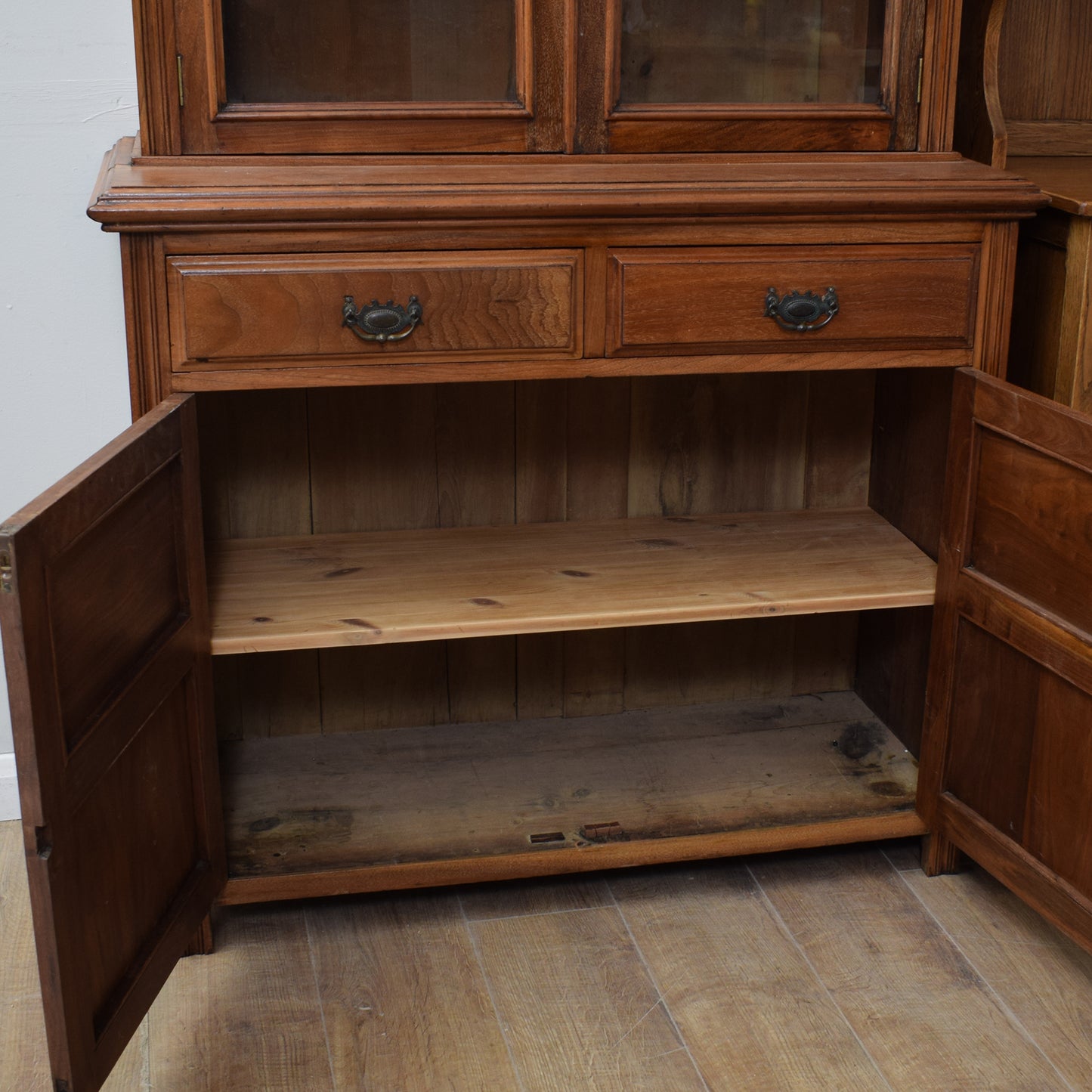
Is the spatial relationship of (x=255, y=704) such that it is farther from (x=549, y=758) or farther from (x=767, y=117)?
(x=767, y=117)

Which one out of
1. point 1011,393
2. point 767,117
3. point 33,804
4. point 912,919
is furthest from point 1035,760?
point 33,804

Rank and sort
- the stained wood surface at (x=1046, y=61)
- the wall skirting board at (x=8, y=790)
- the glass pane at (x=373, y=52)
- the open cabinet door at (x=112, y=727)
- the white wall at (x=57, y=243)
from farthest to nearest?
the wall skirting board at (x=8, y=790), the stained wood surface at (x=1046, y=61), the white wall at (x=57, y=243), the glass pane at (x=373, y=52), the open cabinet door at (x=112, y=727)

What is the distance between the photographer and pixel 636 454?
2.13m

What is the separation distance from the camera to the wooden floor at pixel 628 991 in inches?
61.0

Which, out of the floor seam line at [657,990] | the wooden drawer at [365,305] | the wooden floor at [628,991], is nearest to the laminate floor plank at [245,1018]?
the wooden floor at [628,991]

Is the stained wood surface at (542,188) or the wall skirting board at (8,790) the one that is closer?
the stained wood surface at (542,188)

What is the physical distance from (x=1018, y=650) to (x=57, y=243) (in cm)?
136

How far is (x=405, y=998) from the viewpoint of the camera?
168cm

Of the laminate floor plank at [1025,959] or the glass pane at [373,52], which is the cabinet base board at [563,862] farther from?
the glass pane at [373,52]

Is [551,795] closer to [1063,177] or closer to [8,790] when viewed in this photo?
[8,790]

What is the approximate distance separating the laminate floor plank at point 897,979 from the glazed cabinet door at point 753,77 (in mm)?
987

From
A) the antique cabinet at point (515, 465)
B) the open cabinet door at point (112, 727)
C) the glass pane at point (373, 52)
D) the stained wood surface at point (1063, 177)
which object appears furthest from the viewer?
the stained wood surface at point (1063, 177)

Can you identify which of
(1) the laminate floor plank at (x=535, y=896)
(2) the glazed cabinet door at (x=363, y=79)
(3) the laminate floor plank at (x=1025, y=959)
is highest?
(2) the glazed cabinet door at (x=363, y=79)

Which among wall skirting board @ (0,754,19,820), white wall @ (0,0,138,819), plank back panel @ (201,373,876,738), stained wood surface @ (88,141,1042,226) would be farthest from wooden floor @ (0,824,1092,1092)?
stained wood surface @ (88,141,1042,226)
